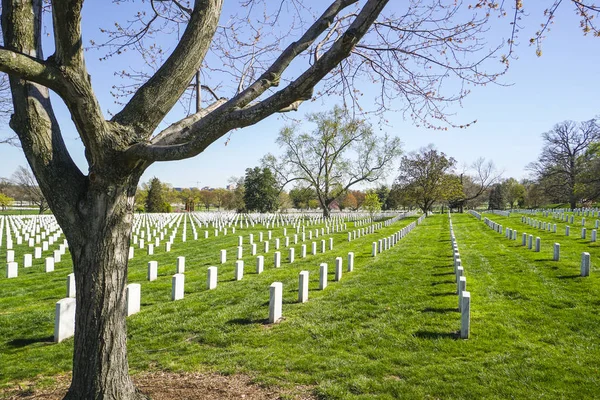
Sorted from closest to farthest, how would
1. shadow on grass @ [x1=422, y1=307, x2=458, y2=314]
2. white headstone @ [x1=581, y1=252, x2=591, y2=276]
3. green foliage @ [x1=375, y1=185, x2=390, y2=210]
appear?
shadow on grass @ [x1=422, y1=307, x2=458, y2=314], white headstone @ [x1=581, y1=252, x2=591, y2=276], green foliage @ [x1=375, y1=185, x2=390, y2=210]

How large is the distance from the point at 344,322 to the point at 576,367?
3423 millimetres

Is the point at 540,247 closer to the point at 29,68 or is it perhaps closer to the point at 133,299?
the point at 133,299

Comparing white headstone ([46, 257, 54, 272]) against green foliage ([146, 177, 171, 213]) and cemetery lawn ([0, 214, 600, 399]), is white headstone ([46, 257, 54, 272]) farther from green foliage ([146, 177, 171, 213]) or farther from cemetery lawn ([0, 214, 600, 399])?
green foliage ([146, 177, 171, 213])

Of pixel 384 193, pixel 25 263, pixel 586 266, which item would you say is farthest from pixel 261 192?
pixel 586 266

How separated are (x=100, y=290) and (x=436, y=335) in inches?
200

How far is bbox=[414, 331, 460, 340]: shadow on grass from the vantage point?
6.07m

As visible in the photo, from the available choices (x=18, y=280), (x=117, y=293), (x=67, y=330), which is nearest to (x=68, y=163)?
(x=117, y=293)

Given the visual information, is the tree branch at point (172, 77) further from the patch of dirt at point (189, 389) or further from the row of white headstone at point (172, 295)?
the row of white headstone at point (172, 295)

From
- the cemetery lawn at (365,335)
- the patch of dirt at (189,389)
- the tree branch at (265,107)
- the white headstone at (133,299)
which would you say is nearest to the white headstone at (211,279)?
the cemetery lawn at (365,335)

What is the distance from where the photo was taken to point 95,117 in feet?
10.7

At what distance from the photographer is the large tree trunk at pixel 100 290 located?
137 inches

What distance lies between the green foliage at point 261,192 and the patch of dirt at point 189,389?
55.2 m

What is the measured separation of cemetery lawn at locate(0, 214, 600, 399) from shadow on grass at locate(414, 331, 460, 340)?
0.6 inches

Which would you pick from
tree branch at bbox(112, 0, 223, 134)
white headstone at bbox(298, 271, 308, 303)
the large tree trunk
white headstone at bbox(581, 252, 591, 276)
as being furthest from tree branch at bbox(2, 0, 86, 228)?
white headstone at bbox(581, 252, 591, 276)
